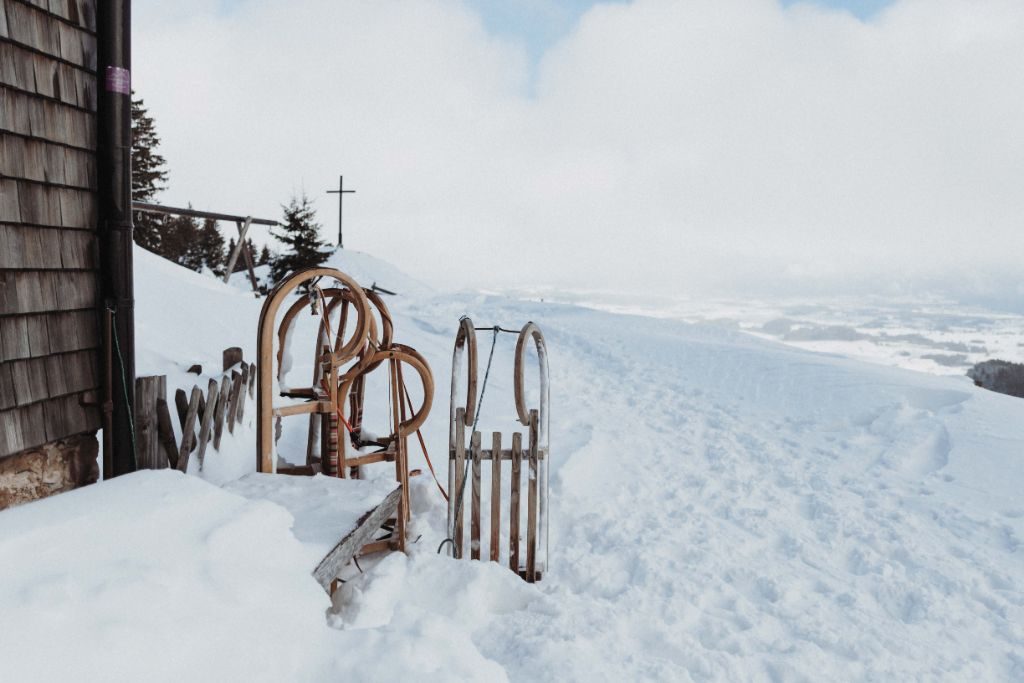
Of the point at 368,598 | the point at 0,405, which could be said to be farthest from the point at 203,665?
the point at 0,405

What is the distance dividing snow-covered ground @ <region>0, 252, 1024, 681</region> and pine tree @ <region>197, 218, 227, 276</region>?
27.6 metres

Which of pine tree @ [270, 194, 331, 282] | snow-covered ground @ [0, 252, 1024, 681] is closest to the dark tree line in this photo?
pine tree @ [270, 194, 331, 282]

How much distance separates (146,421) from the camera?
167 inches

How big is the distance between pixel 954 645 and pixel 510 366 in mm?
9417

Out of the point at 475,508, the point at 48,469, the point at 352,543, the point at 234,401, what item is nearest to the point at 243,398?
the point at 234,401

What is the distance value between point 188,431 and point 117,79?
2417 millimetres

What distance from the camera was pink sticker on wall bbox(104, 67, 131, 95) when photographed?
394cm

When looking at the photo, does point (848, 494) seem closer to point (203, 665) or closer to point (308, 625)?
point (308, 625)

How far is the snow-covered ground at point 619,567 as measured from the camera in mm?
2289

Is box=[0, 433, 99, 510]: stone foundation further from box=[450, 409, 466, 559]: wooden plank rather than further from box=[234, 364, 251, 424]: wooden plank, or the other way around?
box=[450, 409, 466, 559]: wooden plank

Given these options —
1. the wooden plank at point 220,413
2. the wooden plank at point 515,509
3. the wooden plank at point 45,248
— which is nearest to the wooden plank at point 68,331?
the wooden plank at point 45,248

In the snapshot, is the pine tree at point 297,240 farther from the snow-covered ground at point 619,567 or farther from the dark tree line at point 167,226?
the snow-covered ground at point 619,567

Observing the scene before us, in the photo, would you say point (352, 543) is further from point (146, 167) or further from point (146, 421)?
point (146, 167)

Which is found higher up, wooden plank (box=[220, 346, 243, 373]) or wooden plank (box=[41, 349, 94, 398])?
wooden plank (box=[41, 349, 94, 398])
